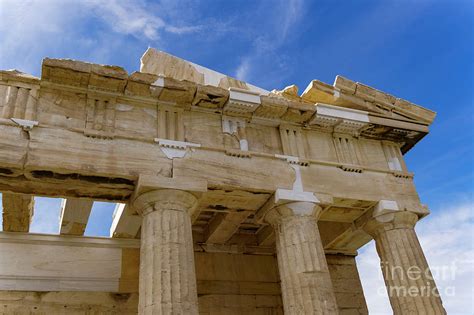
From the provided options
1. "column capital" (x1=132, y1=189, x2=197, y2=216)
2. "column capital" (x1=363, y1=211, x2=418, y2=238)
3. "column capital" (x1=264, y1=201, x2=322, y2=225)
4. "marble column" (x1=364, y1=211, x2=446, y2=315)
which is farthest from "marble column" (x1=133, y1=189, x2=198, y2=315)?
"marble column" (x1=364, y1=211, x2=446, y2=315)

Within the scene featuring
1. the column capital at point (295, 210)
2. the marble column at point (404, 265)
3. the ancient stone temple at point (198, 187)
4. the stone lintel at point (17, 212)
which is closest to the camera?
the ancient stone temple at point (198, 187)

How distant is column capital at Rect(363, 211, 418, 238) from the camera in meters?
9.75

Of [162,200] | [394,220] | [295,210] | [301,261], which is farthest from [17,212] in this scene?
[394,220]

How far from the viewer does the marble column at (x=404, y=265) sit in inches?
356

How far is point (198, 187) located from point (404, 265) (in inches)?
181

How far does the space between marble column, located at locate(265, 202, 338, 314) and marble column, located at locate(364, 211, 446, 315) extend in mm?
1809

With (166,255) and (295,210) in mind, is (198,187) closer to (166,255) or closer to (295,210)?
(166,255)

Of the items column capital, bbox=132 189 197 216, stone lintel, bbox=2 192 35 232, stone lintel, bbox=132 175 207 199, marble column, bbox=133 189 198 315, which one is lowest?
marble column, bbox=133 189 198 315

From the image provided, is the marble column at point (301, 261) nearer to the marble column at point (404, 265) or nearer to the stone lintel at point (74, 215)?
the marble column at point (404, 265)

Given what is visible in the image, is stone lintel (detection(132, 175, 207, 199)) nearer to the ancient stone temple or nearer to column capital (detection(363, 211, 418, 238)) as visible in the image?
the ancient stone temple

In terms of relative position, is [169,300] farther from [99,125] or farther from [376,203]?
[376,203]

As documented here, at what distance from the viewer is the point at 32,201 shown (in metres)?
10.5

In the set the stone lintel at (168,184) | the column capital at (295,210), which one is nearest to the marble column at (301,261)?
the column capital at (295,210)

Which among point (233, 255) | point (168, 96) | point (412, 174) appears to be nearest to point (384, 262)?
point (412, 174)
